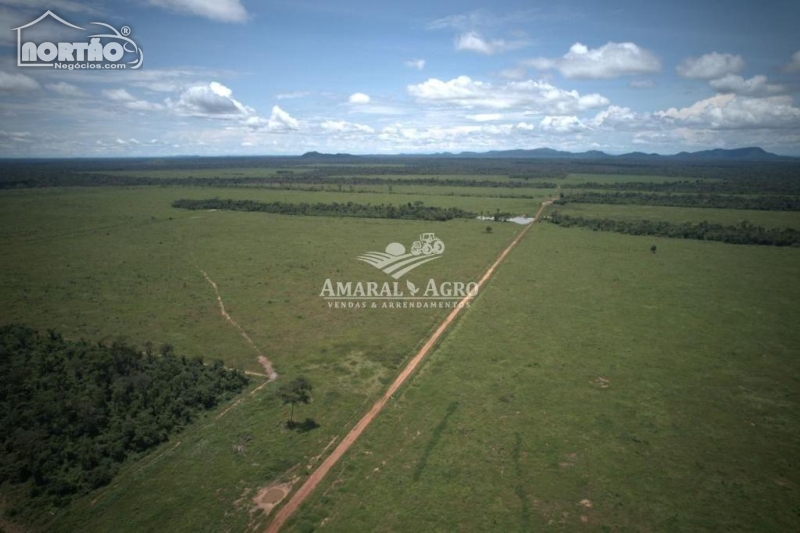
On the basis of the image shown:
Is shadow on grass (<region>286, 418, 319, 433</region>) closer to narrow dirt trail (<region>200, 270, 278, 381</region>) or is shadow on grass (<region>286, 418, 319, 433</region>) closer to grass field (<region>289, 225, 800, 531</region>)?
grass field (<region>289, 225, 800, 531</region>)

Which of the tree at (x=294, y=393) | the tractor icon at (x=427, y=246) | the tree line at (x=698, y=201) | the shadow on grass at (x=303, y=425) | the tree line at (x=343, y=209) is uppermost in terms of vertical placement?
the tree line at (x=698, y=201)

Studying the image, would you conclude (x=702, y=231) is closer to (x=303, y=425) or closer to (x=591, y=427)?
(x=591, y=427)

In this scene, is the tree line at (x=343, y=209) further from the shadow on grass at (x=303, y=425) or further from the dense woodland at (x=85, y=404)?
the shadow on grass at (x=303, y=425)

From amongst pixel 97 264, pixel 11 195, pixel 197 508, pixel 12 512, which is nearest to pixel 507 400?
pixel 197 508

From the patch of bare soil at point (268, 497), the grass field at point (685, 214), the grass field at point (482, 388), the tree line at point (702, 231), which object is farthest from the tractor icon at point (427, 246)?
the patch of bare soil at point (268, 497)

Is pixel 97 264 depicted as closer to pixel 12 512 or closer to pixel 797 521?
pixel 12 512

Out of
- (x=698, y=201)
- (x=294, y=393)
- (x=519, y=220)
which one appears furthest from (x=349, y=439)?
(x=698, y=201)
